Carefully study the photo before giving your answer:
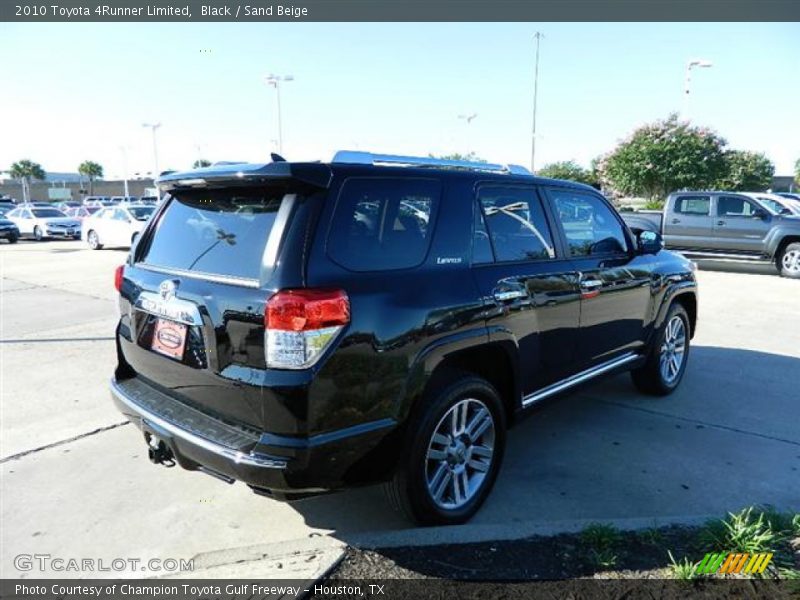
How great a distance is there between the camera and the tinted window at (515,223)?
11.0ft

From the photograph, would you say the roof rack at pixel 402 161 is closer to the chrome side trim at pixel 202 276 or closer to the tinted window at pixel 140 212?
the chrome side trim at pixel 202 276

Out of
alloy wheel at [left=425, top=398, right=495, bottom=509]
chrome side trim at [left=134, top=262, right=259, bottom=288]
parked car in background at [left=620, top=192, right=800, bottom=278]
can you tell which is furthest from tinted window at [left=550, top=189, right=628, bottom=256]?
parked car in background at [left=620, top=192, right=800, bottom=278]

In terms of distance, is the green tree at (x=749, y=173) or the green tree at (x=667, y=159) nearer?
the green tree at (x=667, y=159)

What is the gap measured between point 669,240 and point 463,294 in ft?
44.9

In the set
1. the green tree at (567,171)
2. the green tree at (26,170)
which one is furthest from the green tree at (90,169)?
the green tree at (567,171)

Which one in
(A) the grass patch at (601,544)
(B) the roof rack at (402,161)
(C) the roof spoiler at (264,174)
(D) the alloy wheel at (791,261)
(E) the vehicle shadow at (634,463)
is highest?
(B) the roof rack at (402,161)

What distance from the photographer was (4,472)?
3613mm

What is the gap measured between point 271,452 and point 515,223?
2.01 metres

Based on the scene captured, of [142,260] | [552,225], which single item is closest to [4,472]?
[142,260]

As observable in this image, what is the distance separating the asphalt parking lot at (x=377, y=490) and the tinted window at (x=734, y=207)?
903 cm

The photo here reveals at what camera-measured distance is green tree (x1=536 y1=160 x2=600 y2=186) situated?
48588 millimetres

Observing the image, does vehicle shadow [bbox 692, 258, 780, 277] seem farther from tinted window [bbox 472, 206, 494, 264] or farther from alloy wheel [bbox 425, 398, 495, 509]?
alloy wheel [bbox 425, 398, 495, 509]

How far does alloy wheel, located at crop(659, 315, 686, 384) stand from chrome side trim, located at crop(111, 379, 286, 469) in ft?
12.4

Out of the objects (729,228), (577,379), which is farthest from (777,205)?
(577,379)
